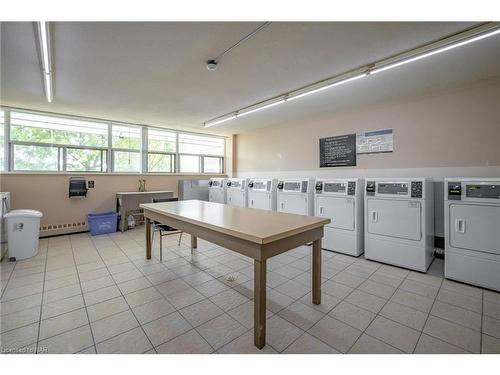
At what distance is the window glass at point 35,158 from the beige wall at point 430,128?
5.36 m

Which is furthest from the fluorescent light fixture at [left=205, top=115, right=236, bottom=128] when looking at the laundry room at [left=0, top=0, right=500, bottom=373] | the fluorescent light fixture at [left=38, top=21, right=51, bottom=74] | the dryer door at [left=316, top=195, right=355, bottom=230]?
the fluorescent light fixture at [left=38, top=21, right=51, bottom=74]

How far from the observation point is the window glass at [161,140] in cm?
611

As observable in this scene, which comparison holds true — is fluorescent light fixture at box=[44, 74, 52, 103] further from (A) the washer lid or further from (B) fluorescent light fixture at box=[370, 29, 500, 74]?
(B) fluorescent light fixture at box=[370, 29, 500, 74]

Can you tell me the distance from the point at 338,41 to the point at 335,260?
289 centimetres

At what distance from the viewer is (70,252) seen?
3.82 metres

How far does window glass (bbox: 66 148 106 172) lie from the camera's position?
495 cm

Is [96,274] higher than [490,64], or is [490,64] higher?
[490,64]

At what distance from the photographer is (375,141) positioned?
165 inches

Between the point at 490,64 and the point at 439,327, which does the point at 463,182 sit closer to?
the point at 490,64

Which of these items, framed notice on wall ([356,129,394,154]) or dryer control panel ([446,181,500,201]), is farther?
framed notice on wall ([356,129,394,154])

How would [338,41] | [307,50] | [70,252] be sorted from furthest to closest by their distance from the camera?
[70,252], [307,50], [338,41]

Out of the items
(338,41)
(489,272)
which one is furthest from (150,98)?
(489,272)

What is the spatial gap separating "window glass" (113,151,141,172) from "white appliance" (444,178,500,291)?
6.20 meters
